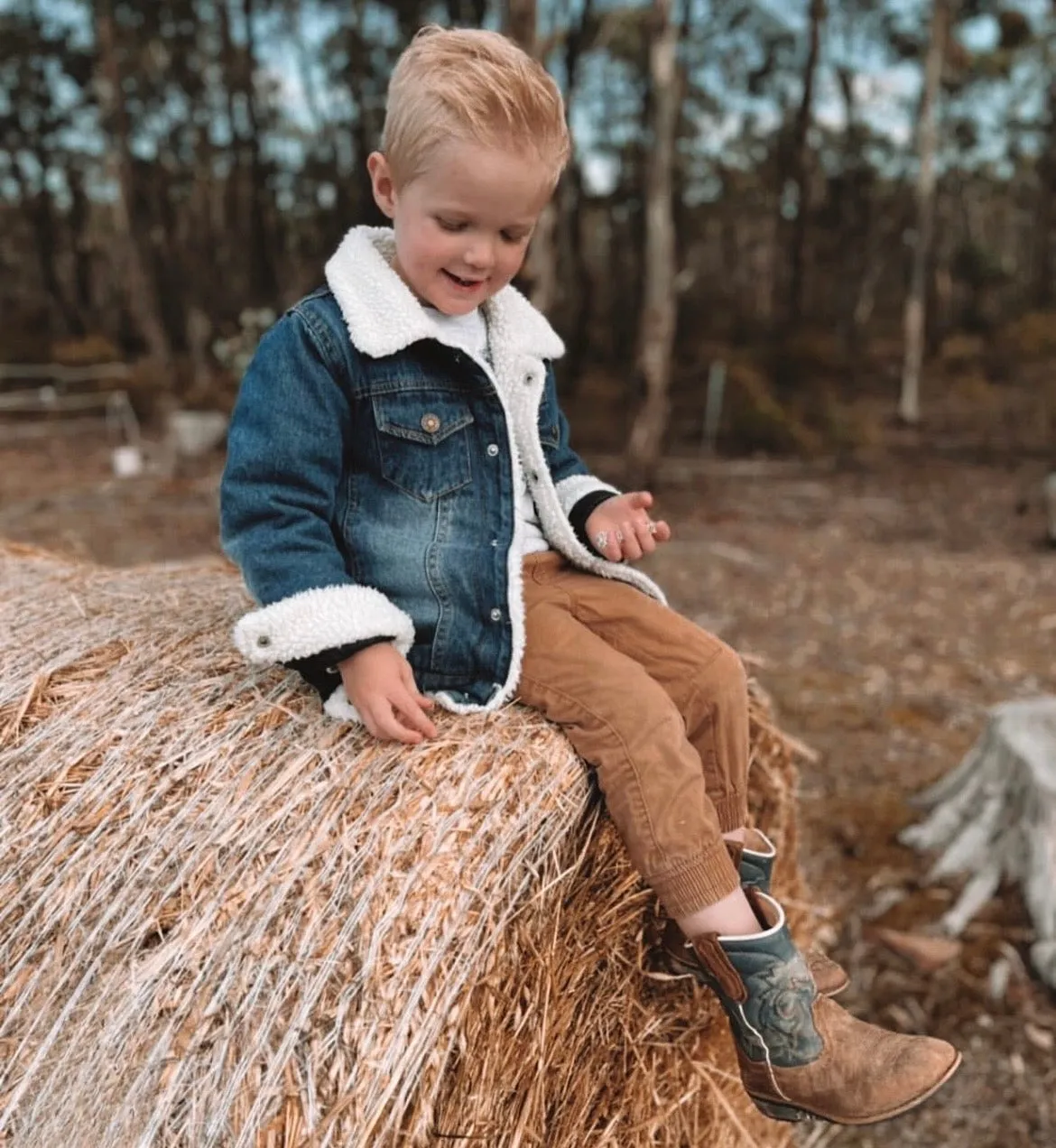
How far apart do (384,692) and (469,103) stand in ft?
3.25

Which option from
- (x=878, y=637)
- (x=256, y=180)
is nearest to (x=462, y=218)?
(x=878, y=637)

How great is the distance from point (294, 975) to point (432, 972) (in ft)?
0.67

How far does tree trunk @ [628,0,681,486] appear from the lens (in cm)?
934

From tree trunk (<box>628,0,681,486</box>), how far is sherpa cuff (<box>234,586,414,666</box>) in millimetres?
8721

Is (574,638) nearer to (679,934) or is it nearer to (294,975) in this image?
(679,934)

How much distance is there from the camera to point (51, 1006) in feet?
5.66

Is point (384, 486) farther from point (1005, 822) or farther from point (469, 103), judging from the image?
point (1005, 822)

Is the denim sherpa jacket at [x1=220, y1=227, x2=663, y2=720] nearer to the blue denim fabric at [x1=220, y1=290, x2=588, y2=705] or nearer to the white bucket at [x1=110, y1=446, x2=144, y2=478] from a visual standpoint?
the blue denim fabric at [x1=220, y1=290, x2=588, y2=705]

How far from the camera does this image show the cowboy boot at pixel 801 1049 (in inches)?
76.3

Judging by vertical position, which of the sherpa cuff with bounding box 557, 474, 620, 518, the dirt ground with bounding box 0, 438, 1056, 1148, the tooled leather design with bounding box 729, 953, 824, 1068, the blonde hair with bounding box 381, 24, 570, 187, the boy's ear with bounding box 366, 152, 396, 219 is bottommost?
the dirt ground with bounding box 0, 438, 1056, 1148

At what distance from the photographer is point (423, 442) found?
2033 millimetres

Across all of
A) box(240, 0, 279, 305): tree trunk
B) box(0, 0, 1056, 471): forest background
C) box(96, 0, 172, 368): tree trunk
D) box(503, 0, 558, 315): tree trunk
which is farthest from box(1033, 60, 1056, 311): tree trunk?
box(503, 0, 558, 315): tree trunk

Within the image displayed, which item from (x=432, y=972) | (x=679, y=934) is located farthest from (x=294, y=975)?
(x=679, y=934)

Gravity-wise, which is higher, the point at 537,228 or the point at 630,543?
the point at 537,228
